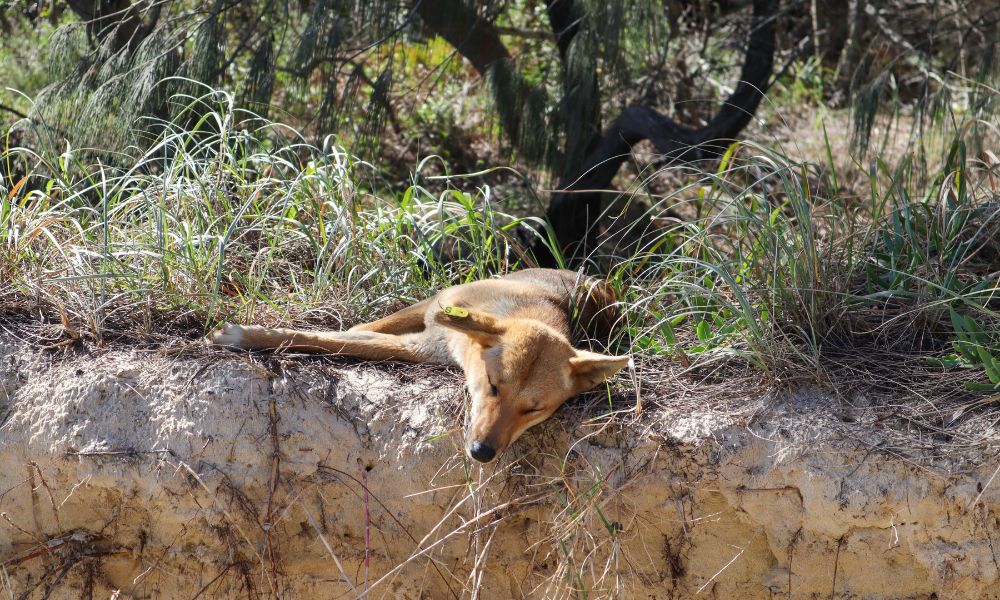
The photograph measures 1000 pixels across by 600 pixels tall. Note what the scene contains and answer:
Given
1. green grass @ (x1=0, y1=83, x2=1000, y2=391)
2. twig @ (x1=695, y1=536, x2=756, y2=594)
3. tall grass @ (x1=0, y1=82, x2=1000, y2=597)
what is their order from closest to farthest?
1. twig @ (x1=695, y1=536, x2=756, y2=594)
2. tall grass @ (x1=0, y1=82, x2=1000, y2=597)
3. green grass @ (x1=0, y1=83, x2=1000, y2=391)

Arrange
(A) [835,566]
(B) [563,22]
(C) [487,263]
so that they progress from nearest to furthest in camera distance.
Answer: (A) [835,566], (C) [487,263], (B) [563,22]

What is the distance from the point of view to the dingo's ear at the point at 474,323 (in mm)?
3674

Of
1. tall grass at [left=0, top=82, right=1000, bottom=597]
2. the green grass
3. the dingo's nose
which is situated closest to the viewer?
the dingo's nose

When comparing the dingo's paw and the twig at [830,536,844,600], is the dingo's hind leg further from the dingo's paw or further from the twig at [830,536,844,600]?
the twig at [830,536,844,600]

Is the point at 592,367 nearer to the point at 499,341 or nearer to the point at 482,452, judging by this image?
the point at 499,341

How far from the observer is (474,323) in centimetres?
378

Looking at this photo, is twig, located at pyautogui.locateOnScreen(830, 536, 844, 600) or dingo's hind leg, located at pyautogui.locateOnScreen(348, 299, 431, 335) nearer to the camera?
twig, located at pyautogui.locateOnScreen(830, 536, 844, 600)

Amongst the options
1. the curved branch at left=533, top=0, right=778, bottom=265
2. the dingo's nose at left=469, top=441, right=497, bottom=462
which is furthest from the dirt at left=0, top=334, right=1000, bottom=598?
the curved branch at left=533, top=0, right=778, bottom=265

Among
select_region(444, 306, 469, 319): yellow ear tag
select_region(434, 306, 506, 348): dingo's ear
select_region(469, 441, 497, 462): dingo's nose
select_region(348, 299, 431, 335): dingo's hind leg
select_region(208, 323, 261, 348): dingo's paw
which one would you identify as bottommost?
select_region(469, 441, 497, 462): dingo's nose

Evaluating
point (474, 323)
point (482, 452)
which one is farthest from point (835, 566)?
point (474, 323)

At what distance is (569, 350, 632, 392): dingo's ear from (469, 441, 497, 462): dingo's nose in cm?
50

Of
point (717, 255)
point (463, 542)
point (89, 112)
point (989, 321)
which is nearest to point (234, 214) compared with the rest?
point (89, 112)

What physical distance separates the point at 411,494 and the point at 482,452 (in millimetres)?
481

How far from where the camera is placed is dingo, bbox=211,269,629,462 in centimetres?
360
